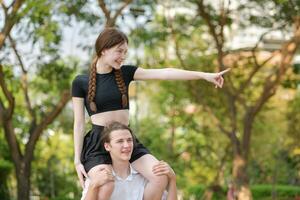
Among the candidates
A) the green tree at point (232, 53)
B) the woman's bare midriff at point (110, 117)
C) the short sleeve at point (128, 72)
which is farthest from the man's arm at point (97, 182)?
the green tree at point (232, 53)

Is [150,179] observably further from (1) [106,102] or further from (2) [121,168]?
(1) [106,102]

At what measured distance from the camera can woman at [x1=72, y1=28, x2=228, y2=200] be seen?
539 cm

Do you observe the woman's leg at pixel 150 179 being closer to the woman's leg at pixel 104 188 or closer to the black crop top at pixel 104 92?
the woman's leg at pixel 104 188

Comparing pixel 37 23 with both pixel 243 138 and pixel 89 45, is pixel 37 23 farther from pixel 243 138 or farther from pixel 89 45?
pixel 243 138

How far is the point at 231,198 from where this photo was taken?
11.4 m

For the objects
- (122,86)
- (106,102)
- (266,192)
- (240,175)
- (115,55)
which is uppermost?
(115,55)

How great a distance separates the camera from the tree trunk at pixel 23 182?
12820mm

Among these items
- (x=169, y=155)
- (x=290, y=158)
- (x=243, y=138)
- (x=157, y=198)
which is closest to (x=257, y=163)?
(x=290, y=158)

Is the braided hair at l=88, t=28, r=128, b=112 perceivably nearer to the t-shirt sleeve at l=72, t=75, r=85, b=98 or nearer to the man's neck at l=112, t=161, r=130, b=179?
the t-shirt sleeve at l=72, t=75, r=85, b=98

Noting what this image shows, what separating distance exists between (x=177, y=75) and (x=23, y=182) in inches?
310

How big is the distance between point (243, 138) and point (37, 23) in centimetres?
443

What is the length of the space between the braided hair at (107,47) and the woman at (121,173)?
21 centimetres

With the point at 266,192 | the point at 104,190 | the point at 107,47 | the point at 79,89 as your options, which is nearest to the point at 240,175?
the point at 266,192

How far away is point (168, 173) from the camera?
543 centimetres
